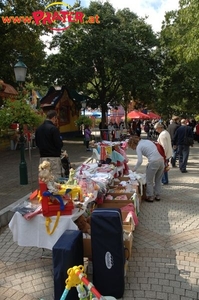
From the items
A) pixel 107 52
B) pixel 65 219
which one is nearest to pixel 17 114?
pixel 65 219

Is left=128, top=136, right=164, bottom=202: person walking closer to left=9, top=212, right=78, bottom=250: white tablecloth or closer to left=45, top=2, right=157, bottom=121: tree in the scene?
left=9, top=212, right=78, bottom=250: white tablecloth

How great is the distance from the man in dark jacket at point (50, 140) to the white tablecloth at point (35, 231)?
1.83 m

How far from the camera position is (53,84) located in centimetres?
2378

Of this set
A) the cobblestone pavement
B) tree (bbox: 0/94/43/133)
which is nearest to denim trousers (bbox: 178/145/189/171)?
the cobblestone pavement

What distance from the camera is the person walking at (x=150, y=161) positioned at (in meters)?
6.44

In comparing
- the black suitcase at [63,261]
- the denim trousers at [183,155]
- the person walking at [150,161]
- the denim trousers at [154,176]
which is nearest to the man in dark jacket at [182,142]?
the denim trousers at [183,155]

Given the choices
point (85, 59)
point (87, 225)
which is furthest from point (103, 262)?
point (85, 59)

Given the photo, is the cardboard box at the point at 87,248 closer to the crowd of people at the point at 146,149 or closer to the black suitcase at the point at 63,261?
the black suitcase at the point at 63,261

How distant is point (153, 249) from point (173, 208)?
2153 millimetres

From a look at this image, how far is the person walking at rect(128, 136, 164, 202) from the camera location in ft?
21.1

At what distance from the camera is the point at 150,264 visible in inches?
161

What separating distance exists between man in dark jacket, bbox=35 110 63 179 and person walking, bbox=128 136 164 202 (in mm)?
1793

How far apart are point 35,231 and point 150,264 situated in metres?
1.69

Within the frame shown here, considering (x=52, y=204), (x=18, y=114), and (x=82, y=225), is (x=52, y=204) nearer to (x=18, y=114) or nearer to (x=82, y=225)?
(x=82, y=225)
